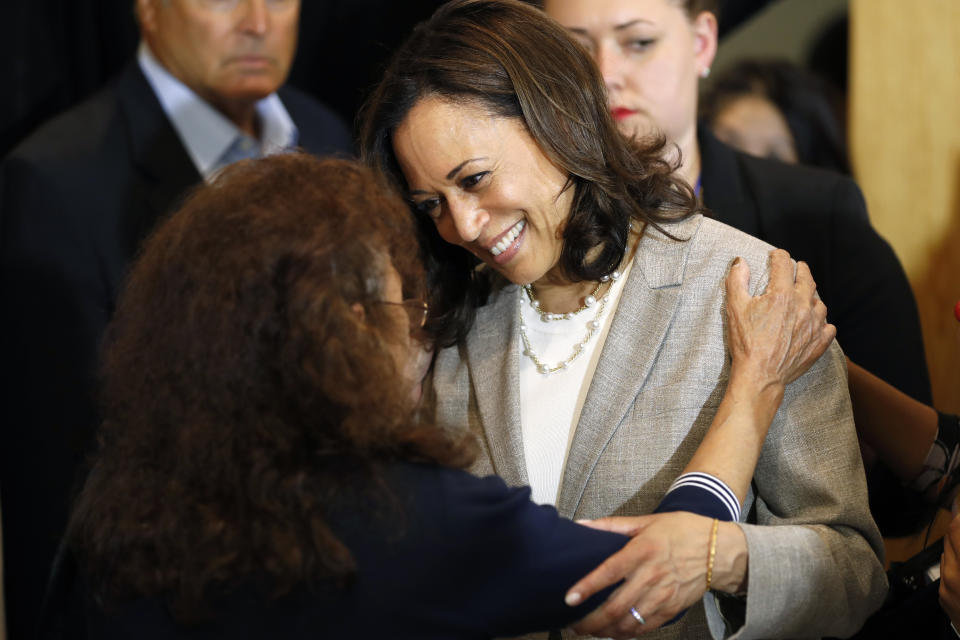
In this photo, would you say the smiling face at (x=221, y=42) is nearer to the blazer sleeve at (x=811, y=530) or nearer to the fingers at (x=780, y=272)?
the fingers at (x=780, y=272)

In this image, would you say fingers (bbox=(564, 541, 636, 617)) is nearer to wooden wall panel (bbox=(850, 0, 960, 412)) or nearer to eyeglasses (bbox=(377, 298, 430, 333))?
eyeglasses (bbox=(377, 298, 430, 333))

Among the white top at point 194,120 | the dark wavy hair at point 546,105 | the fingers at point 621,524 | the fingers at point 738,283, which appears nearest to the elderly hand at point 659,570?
the fingers at point 621,524

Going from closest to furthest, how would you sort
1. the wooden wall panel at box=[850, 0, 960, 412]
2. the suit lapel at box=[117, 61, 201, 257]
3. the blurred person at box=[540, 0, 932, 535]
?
the blurred person at box=[540, 0, 932, 535]
the wooden wall panel at box=[850, 0, 960, 412]
the suit lapel at box=[117, 61, 201, 257]

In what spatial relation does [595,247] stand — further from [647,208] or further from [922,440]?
[922,440]

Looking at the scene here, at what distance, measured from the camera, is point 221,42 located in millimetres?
2807

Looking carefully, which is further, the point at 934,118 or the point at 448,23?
the point at 934,118

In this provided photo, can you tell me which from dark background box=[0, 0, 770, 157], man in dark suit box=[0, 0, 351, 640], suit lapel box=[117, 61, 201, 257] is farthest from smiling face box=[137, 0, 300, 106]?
dark background box=[0, 0, 770, 157]

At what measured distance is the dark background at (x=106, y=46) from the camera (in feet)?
10.4

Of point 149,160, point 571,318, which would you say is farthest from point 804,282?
point 149,160

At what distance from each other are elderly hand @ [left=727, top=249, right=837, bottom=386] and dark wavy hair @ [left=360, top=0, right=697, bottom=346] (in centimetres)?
20

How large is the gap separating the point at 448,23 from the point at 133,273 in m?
0.66

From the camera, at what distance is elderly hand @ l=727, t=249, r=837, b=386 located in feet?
5.42

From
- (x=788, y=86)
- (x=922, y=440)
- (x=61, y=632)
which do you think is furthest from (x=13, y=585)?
(x=788, y=86)

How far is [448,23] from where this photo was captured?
1.83m
